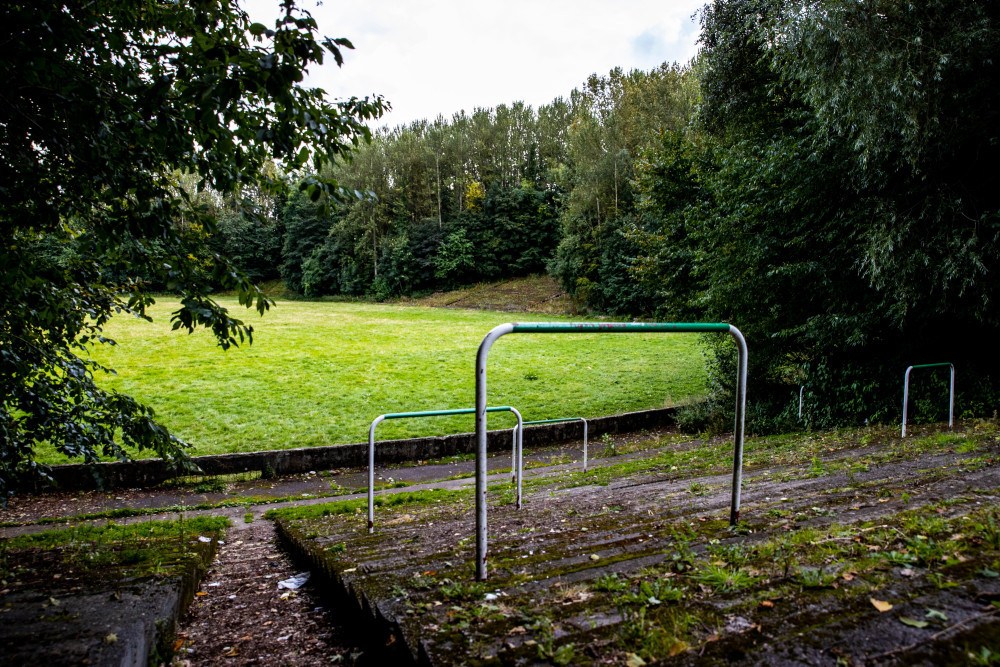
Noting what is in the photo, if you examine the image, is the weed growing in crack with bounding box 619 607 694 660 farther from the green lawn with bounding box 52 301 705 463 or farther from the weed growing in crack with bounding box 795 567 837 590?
the green lawn with bounding box 52 301 705 463

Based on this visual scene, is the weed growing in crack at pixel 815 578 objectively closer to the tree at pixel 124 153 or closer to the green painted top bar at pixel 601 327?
the green painted top bar at pixel 601 327

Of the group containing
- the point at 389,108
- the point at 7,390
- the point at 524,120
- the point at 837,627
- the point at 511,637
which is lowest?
the point at 511,637

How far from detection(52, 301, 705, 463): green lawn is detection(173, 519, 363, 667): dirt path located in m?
8.42

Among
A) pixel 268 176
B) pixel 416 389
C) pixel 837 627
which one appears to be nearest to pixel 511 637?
pixel 837 627

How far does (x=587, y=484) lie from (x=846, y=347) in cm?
701

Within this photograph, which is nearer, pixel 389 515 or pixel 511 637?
pixel 511 637

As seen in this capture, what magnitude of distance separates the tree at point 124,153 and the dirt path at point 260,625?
4.64 feet

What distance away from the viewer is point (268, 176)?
4.73m

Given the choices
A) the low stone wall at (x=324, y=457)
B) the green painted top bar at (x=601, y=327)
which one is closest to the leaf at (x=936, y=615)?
the green painted top bar at (x=601, y=327)

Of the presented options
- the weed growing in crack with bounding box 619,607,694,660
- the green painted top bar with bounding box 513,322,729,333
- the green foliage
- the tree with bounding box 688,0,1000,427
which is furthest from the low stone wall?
the weed growing in crack with bounding box 619,607,694,660

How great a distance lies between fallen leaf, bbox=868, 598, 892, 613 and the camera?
1921 millimetres

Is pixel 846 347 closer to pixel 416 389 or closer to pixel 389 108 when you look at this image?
pixel 389 108

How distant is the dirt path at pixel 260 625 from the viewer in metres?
3.04

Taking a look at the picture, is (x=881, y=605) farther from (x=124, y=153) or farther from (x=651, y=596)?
(x=124, y=153)
